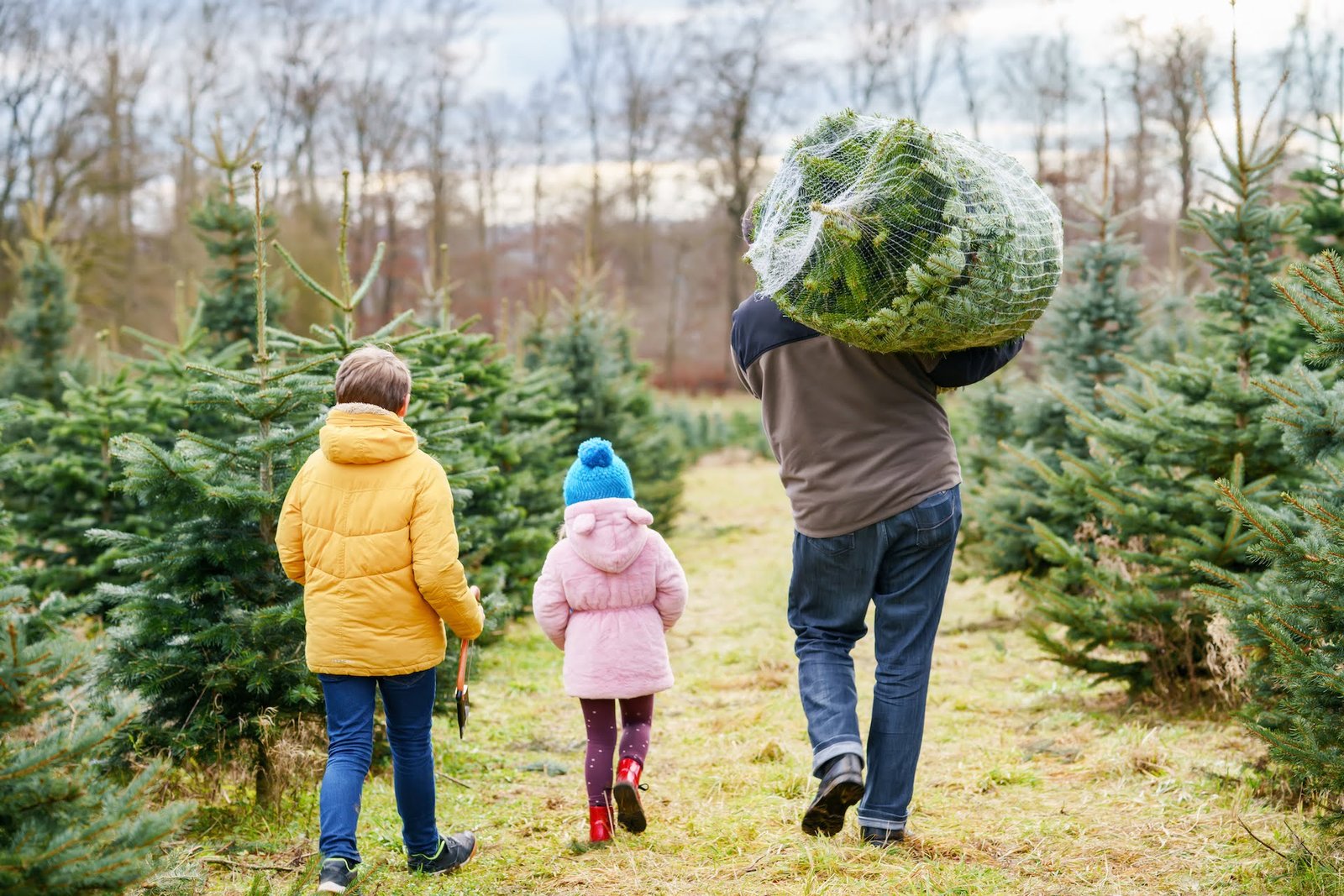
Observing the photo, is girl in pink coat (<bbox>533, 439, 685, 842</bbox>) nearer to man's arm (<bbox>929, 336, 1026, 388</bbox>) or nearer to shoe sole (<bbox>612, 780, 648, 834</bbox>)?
shoe sole (<bbox>612, 780, 648, 834</bbox>)

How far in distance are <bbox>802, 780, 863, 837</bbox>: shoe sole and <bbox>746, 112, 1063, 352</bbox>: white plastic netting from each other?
132cm

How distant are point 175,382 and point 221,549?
3.56m

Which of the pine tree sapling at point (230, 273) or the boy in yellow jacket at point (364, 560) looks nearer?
the boy in yellow jacket at point (364, 560)

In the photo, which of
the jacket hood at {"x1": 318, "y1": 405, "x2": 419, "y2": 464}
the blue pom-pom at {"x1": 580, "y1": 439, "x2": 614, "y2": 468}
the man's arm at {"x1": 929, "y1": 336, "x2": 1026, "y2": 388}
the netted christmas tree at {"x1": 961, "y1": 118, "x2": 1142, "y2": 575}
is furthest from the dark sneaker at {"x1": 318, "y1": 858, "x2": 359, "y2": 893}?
the netted christmas tree at {"x1": 961, "y1": 118, "x2": 1142, "y2": 575}

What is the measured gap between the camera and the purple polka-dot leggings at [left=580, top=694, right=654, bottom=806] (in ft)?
12.5

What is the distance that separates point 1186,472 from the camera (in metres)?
5.47

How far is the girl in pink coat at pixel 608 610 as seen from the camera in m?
3.77

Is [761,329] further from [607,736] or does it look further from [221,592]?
[221,592]

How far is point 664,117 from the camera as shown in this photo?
102ft

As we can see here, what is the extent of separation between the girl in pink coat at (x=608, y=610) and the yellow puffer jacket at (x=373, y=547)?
53 centimetres

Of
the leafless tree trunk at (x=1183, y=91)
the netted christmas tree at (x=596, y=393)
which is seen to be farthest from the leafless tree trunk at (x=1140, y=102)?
the netted christmas tree at (x=596, y=393)

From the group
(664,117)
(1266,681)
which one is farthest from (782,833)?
(664,117)

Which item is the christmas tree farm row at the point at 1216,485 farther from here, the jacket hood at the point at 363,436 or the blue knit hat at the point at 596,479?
the jacket hood at the point at 363,436

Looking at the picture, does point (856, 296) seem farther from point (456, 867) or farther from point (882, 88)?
point (882, 88)
